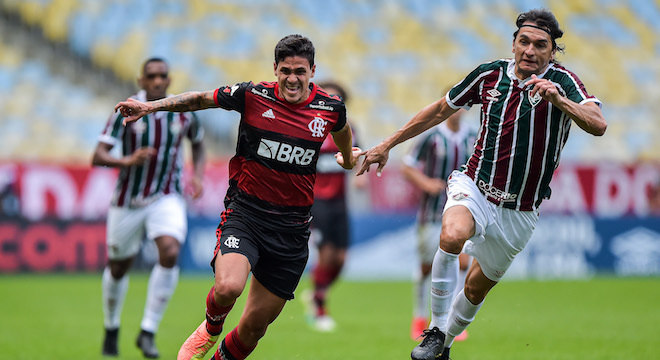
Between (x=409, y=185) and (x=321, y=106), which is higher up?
(x=321, y=106)

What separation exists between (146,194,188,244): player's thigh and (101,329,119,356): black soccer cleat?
39.3 inches

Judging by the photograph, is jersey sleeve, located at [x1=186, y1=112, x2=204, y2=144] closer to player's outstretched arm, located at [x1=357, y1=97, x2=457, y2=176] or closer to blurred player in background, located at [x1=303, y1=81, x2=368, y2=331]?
blurred player in background, located at [x1=303, y1=81, x2=368, y2=331]

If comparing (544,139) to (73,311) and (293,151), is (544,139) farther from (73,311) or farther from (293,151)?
(73,311)

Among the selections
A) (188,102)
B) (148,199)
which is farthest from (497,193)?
(148,199)

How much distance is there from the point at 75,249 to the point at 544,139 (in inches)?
501

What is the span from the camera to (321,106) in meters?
6.42

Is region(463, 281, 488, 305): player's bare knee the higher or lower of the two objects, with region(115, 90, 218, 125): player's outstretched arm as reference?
lower

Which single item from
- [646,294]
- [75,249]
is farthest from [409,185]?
[75,249]

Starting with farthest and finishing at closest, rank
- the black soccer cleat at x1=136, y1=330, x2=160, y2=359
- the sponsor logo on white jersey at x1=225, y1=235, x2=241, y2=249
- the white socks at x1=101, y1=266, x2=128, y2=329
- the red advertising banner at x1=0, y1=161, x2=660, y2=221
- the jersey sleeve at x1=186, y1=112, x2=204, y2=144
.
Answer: the red advertising banner at x1=0, y1=161, x2=660, y2=221
the jersey sleeve at x1=186, y1=112, x2=204, y2=144
the white socks at x1=101, y1=266, x2=128, y2=329
the black soccer cleat at x1=136, y1=330, x2=160, y2=359
the sponsor logo on white jersey at x1=225, y1=235, x2=241, y2=249

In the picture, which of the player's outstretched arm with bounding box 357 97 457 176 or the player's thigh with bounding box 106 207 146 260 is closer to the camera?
the player's outstretched arm with bounding box 357 97 457 176

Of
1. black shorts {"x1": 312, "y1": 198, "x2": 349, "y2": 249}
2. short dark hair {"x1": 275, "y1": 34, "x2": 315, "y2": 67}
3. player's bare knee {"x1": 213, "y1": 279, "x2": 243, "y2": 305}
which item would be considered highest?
short dark hair {"x1": 275, "y1": 34, "x2": 315, "y2": 67}

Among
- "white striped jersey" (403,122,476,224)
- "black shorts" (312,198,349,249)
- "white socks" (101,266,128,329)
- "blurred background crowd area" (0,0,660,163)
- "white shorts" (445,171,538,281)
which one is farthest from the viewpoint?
"blurred background crowd area" (0,0,660,163)

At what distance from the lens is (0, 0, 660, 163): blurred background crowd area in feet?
71.5

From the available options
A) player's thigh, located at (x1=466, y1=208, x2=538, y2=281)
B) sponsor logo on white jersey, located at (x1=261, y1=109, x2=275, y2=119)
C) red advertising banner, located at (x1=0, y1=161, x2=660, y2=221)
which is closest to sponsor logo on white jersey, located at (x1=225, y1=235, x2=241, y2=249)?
sponsor logo on white jersey, located at (x1=261, y1=109, x2=275, y2=119)
